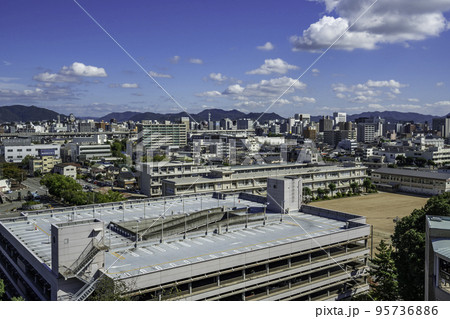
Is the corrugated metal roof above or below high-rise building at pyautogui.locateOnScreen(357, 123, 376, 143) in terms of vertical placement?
below

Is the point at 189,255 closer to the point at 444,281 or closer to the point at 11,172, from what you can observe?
the point at 444,281

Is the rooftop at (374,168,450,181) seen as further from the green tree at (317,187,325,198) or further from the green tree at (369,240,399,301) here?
the green tree at (369,240,399,301)

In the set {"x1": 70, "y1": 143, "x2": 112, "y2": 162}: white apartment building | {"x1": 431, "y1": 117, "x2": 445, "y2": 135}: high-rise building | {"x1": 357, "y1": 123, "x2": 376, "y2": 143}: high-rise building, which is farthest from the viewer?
{"x1": 431, "y1": 117, "x2": 445, "y2": 135}: high-rise building

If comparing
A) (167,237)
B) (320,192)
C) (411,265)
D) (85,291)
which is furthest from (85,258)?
(320,192)

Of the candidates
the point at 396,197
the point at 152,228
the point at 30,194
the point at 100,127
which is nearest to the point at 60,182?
the point at 30,194

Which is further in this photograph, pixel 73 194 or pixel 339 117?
pixel 339 117

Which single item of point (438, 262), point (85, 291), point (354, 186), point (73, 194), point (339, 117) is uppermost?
point (339, 117)

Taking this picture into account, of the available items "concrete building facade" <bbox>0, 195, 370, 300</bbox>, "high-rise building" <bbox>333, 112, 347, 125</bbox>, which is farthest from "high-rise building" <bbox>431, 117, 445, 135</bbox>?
"concrete building facade" <bbox>0, 195, 370, 300</bbox>

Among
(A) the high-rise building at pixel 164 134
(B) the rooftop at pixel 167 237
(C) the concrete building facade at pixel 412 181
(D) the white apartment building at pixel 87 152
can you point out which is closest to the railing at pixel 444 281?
(B) the rooftop at pixel 167 237
